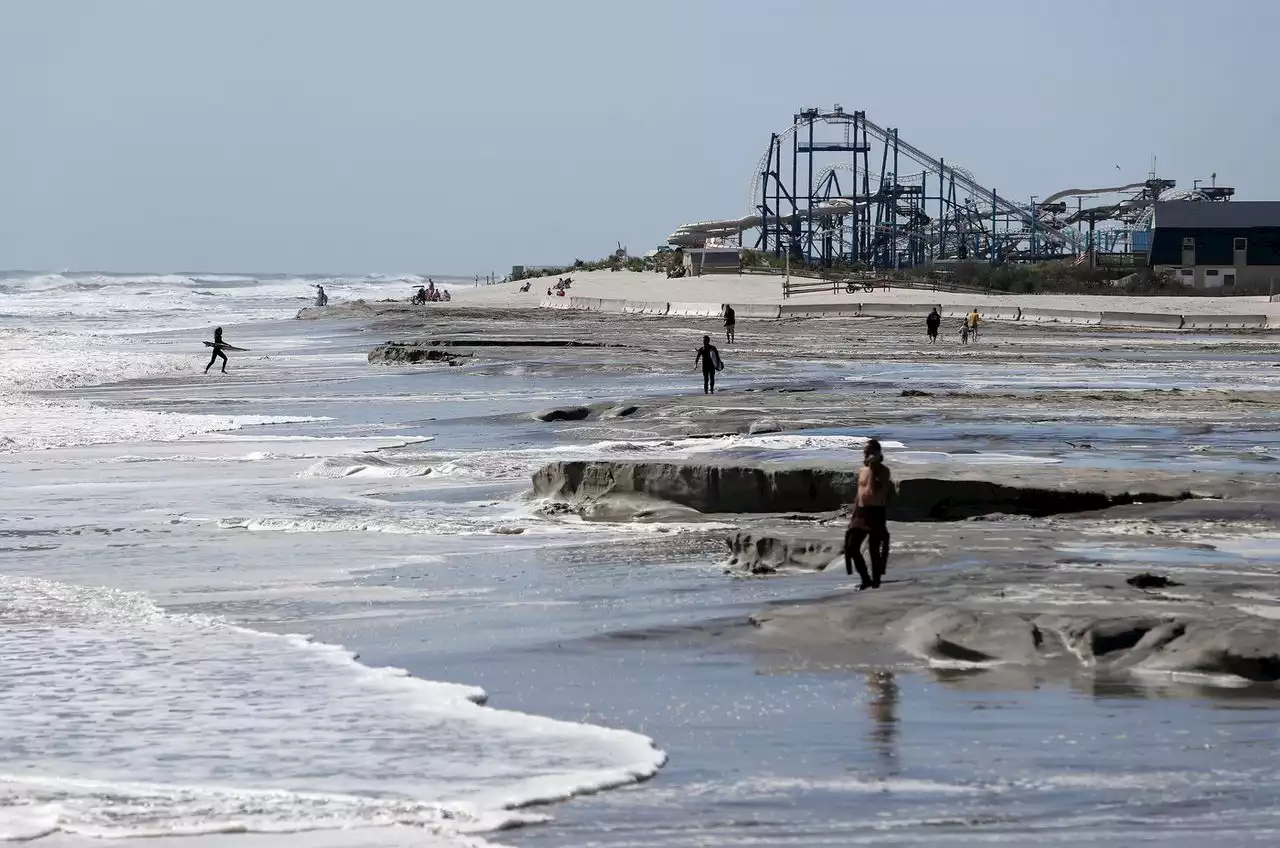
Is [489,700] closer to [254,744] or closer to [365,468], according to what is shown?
[254,744]

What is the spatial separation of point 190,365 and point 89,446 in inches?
1003

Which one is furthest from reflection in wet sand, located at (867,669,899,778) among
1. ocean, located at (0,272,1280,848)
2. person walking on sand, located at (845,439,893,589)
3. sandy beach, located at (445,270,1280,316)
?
sandy beach, located at (445,270,1280,316)

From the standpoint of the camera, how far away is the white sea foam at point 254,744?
26.4 feet

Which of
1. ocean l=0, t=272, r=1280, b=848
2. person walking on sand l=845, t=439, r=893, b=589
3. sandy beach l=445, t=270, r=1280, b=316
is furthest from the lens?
sandy beach l=445, t=270, r=1280, b=316

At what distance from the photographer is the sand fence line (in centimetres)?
6625

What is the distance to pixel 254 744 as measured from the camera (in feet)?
30.5

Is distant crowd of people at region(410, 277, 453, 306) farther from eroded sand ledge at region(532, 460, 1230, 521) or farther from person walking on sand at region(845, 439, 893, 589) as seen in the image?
person walking on sand at region(845, 439, 893, 589)

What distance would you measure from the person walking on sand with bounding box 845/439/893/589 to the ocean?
1.33 ft

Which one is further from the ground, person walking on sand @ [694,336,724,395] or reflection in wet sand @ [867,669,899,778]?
person walking on sand @ [694,336,724,395]

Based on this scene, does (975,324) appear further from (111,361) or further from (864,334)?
(111,361)

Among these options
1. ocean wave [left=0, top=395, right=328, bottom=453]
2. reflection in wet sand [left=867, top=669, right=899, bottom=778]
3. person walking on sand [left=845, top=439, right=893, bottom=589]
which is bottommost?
ocean wave [left=0, top=395, right=328, bottom=453]

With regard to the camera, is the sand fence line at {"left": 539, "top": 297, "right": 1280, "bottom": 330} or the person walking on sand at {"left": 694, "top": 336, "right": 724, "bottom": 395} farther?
the sand fence line at {"left": 539, "top": 297, "right": 1280, "bottom": 330}

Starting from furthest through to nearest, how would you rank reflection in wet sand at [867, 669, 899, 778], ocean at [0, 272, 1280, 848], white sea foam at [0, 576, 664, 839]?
reflection in wet sand at [867, 669, 899, 778] < white sea foam at [0, 576, 664, 839] < ocean at [0, 272, 1280, 848]

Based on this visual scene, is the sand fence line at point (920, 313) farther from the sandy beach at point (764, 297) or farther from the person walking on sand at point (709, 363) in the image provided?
the person walking on sand at point (709, 363)
